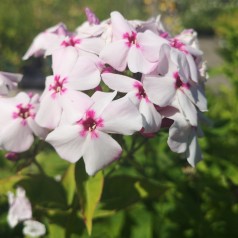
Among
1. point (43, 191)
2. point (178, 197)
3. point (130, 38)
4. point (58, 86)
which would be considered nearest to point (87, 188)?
point (43, 191)

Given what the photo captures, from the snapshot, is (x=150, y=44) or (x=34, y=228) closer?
(x=150, y=44)

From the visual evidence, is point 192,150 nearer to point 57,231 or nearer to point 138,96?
point 138,96

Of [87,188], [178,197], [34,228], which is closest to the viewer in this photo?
[87,188]

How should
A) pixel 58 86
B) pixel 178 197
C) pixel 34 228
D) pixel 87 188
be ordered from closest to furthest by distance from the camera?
pixel 58 86
pixel 87 188
pixel 34 228
pixel 178 197

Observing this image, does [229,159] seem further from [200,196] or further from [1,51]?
[1,51]

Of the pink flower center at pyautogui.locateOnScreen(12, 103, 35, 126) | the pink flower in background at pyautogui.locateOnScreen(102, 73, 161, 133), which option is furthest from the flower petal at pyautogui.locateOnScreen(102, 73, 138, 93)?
the pink flower center at pyautogui.locateOnScreen(12, 103, 35, 126)

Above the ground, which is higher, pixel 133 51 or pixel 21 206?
pixel 133 51

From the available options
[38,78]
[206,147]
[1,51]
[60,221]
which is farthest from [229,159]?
[38,78]
